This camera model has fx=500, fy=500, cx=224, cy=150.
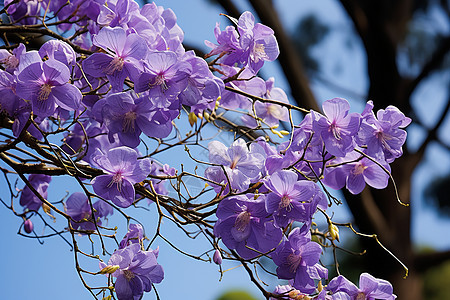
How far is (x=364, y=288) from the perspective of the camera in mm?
516

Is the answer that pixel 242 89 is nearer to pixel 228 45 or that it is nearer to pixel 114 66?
pixel 228 45

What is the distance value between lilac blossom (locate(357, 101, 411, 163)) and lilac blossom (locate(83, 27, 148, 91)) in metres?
0.22

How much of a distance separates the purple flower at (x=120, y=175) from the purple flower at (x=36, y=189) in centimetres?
27

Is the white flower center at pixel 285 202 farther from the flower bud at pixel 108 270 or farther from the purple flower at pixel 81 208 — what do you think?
the purple flower at pixel 81 208

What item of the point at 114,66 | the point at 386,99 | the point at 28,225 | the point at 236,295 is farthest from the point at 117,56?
the point at 236,295

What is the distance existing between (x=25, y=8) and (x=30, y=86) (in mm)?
311

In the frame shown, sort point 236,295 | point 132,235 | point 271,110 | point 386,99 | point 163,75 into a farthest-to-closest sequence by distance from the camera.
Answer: point 236,295
point 386,99
point 271,110
point 132,235
point 163,75

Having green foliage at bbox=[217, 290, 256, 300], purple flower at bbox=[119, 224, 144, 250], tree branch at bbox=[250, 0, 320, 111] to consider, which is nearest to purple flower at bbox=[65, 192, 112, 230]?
purple flower at bbox=[119, 224, 144, 250]

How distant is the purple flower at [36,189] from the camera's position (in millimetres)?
705

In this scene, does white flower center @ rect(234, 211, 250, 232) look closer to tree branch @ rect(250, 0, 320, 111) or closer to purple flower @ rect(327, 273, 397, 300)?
purple flower @ rect(327, 273, 397, 300)

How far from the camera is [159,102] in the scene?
43 cm

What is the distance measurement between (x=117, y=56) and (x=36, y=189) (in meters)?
0.35

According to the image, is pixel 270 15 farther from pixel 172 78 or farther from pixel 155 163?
pixel 172 78

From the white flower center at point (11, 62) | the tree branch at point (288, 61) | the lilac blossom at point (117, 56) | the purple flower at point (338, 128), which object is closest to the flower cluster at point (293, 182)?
the purple flower at point (338, 128)
